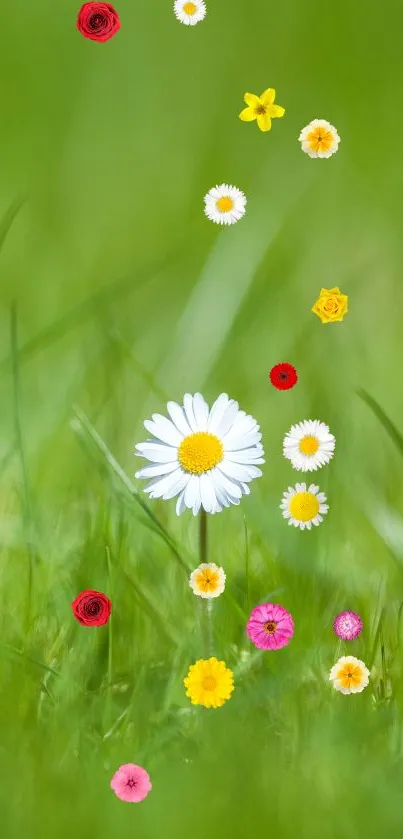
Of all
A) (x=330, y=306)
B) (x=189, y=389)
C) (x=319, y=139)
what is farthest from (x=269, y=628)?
(x=319, y=139)

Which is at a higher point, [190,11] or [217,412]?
[190,11]

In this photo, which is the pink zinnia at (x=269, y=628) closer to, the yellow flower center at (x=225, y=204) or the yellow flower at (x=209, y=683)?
the yellow flower at (x=209, y=683)

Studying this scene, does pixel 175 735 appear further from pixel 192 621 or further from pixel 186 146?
pixel 186 146

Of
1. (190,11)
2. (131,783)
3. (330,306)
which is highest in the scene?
(190,11)

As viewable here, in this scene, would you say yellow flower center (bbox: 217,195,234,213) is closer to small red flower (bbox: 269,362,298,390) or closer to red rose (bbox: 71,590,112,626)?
small red flower (bbox: 269,362,298,390)

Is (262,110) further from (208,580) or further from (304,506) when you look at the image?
(208,580)

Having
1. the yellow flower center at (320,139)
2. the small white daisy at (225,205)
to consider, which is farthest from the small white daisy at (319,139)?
the small white daisy at (225,205)
